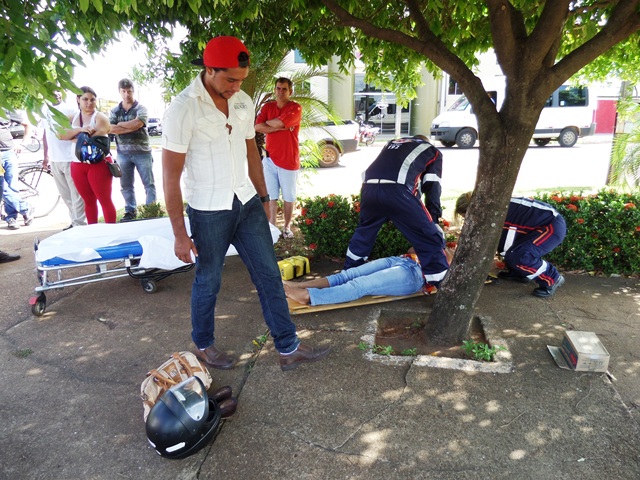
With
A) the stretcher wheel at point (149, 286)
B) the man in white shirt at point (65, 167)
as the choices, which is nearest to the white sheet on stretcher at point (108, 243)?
the stretcher wheel at point (149, 286)

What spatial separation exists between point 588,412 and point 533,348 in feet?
2.37

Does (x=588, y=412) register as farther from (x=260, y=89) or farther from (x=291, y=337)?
(x=260, y=89)

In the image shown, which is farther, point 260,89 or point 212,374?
point 260,89

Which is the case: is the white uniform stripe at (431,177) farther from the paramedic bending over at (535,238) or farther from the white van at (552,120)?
the white van at (552,120)

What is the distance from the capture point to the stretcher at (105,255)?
13.6 ft

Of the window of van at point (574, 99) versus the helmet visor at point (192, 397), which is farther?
the window of van at point (574, 99)

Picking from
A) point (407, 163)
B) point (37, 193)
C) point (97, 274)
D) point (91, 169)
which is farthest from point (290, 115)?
point (37, 193)

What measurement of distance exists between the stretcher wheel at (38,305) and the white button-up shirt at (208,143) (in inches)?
90.3

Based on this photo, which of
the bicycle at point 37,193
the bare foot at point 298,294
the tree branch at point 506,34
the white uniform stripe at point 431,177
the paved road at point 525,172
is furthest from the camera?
the paved road at point 525,172

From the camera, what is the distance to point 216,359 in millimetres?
3242

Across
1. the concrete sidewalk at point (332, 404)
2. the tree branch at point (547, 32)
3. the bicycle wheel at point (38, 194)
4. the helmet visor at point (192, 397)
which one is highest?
the tree branch at point (547, 32)

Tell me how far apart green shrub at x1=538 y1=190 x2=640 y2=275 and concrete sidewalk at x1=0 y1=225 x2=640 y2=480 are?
2.10 feet

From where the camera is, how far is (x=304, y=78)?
24.5 ft

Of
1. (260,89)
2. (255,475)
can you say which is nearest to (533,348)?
(255,475)
